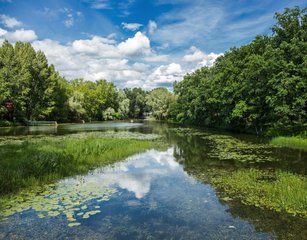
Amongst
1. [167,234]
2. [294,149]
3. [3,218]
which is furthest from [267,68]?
[3,218]

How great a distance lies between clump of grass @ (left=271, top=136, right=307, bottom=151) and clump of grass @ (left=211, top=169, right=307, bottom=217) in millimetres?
10644

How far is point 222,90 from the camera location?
43.3 m

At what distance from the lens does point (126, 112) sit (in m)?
122

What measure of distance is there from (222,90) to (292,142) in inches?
807

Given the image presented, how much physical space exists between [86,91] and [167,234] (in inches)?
3696

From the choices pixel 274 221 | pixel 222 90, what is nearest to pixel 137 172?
pixel 274 221

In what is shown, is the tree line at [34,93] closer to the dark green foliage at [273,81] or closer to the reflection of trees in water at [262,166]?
the dark green foliage at [273,81]

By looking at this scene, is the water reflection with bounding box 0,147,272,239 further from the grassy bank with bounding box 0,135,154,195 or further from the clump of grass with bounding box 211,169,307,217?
the grassy bank with bounding box 0,135,154,195

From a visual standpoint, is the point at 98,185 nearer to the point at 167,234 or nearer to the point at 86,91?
the point at 167,234

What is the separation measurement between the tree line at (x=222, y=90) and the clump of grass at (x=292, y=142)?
238cm

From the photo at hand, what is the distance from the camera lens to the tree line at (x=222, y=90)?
26031mm

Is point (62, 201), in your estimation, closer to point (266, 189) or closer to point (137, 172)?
point (137, 172)

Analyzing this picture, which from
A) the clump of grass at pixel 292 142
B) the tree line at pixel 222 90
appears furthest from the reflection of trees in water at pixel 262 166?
the tree line at pixel 222 90

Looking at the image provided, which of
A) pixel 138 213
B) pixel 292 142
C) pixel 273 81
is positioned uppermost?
pixel 273 81
